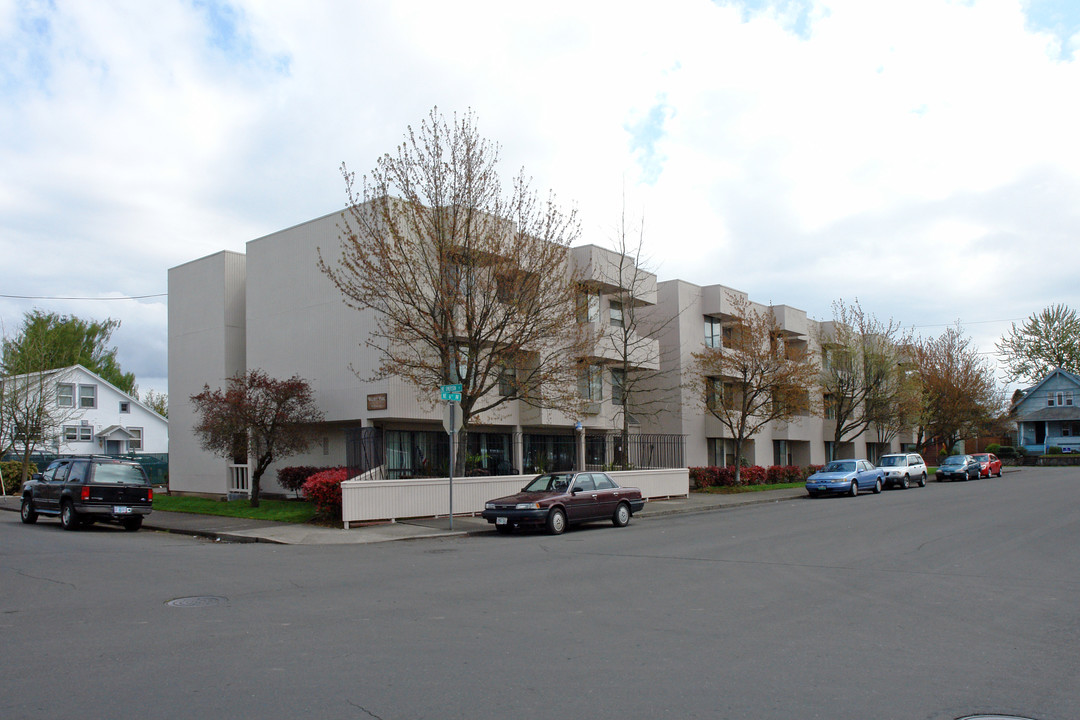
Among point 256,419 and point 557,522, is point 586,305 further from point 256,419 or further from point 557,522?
point 256,419

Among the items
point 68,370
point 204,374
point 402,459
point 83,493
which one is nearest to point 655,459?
point 402,459

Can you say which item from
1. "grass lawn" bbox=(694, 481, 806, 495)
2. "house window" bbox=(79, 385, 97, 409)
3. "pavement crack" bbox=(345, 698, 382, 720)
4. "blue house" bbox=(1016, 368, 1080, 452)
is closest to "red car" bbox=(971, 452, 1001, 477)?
"grass lawn" bbox=(694, 481, 806, 495)

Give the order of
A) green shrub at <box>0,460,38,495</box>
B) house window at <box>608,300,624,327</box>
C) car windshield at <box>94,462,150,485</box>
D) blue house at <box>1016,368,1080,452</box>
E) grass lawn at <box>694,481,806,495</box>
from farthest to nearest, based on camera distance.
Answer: blue house at <box>1016,368,1080,452</box> < green shrub at <box>0,460,38,495</box> < house window at <box>608,300,624,327</box> < grass lawn at <box>694,481,806,495</box> < car windshield at <box>94,462,150,485</box>

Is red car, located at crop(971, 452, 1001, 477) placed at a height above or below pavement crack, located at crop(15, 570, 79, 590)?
below

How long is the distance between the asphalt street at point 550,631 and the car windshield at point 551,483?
3.50m

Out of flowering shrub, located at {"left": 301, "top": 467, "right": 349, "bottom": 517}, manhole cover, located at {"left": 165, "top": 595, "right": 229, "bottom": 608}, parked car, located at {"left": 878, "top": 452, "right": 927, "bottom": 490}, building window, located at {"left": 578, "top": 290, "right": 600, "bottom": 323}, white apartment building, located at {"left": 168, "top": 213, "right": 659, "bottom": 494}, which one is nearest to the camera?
manhole cover, located at {"left": 165, "top": 595, "right": 229, "bottom": 608}

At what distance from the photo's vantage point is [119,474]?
19656 mm

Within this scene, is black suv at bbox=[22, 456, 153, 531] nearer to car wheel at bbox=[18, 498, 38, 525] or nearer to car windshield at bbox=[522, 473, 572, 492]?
car wheel at bbox=[18, 498, 38, 525]

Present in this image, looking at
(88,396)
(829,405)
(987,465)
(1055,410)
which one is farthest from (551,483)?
(1055,410)

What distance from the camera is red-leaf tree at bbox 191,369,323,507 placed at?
2347 centimetres

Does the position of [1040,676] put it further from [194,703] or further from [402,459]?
[402,459]

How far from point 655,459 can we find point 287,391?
54.8 ft

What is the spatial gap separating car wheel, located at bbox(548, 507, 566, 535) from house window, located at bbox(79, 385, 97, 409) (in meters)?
42.4

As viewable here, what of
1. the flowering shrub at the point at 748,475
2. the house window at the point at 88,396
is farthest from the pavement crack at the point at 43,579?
the house window at the point at 88,396
